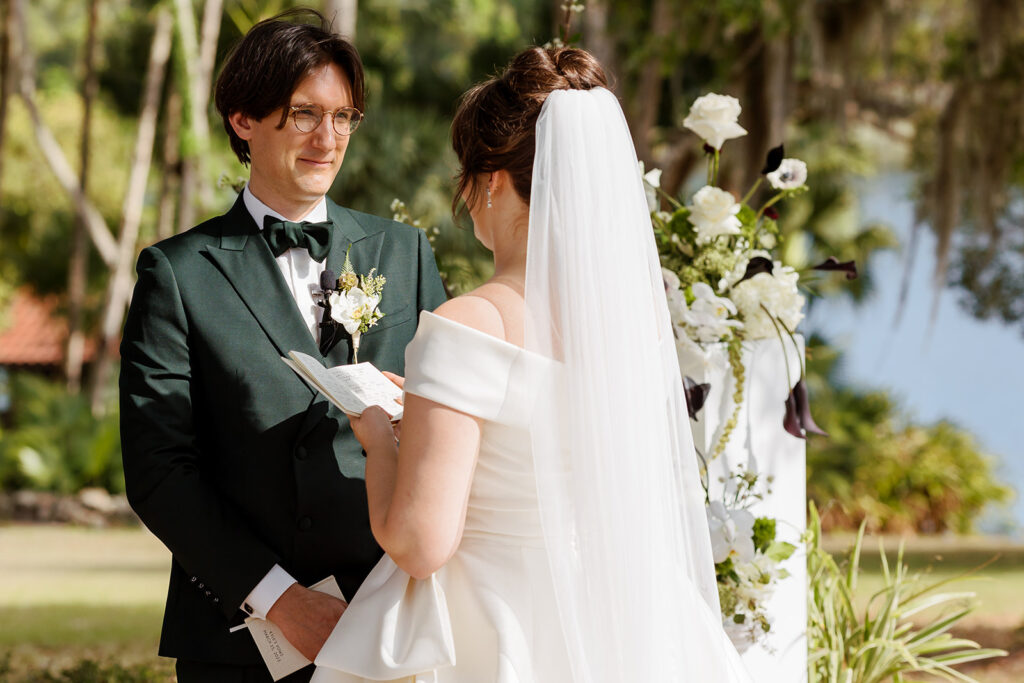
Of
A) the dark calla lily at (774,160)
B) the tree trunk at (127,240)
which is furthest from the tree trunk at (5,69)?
the dark calla lily at (774,160)

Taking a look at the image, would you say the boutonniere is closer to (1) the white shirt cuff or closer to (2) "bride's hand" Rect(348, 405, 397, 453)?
(2) "bride's hand" Rect(348, 405, 397, 453)

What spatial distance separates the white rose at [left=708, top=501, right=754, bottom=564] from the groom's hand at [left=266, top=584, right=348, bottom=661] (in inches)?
54.7

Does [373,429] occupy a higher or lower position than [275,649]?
higher

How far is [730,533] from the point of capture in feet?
10.4

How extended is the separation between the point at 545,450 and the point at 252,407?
70 cm

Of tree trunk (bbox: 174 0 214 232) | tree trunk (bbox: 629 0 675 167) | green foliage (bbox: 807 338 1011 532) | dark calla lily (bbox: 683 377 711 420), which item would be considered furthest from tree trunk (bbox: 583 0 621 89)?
dark calla lily (bbox: 683 377 711 420)

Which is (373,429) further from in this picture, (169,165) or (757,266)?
(169,165)

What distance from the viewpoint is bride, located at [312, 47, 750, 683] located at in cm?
190

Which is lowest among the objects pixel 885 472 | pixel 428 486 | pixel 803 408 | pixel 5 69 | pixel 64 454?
pixel 64 454

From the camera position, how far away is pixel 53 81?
25.3 meters

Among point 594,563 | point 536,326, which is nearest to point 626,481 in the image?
point 594,563

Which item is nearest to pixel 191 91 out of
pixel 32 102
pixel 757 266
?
pixel 32 102

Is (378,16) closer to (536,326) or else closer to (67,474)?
(67,474)

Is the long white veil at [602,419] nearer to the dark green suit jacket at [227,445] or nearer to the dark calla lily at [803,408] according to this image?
the dark green suit jacket at [227,445]
